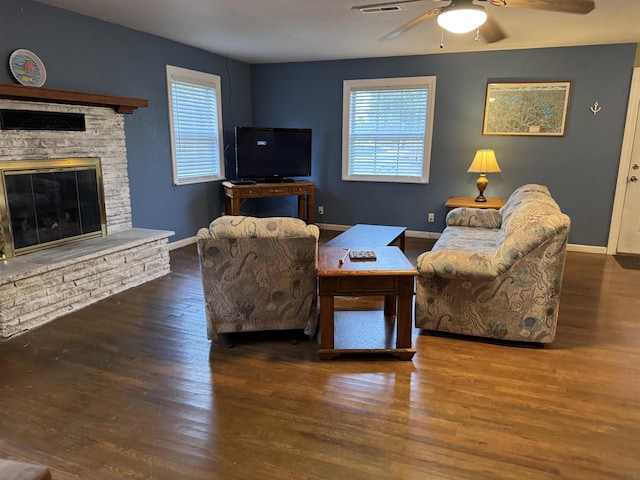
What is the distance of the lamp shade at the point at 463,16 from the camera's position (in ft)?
8.25

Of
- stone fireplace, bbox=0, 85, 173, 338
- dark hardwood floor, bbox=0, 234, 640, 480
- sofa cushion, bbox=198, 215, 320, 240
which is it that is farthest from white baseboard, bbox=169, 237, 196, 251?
sofa cushion, bbox=198, 215, 320, 240

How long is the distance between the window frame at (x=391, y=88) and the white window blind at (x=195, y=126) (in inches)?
67.9

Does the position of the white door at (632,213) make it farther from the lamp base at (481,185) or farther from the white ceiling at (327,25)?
the lamp base at (481,185)

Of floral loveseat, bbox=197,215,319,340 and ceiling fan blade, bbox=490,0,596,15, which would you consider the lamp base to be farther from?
floral loveseat, bbox=197,215,319,340

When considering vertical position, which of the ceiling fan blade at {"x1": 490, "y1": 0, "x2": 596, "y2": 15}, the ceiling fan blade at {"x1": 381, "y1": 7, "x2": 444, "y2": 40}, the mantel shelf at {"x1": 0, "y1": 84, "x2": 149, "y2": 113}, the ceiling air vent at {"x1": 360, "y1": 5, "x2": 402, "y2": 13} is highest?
the ceiling air vent at {"x1": 360, "y1": 5, "x2": 402, "y2": 13}

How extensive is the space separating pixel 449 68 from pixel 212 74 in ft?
9.90

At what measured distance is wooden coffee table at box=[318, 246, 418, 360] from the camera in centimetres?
248

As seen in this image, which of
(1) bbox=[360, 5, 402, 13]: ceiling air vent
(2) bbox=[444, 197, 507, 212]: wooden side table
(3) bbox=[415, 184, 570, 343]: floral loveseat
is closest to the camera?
(3) bbox=[415, 184, 570, 343]: floral loveseat

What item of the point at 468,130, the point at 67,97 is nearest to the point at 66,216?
the point at 67,97

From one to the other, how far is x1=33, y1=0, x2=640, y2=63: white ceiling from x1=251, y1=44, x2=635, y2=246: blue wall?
8.7 inches

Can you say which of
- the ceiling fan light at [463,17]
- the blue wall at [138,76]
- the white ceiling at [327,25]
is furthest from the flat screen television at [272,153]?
the ceiling fan light at [463,17]

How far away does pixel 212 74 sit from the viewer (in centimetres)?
560

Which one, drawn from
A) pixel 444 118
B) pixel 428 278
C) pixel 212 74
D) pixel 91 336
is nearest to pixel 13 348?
pixel 91 336

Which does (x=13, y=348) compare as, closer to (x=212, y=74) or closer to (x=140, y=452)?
(x=140, y=452)
